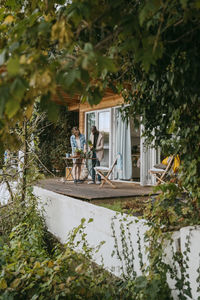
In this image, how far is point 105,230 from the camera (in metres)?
2.99

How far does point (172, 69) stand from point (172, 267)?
1.44 metres

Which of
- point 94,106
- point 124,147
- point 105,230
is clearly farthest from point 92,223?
point 94,106

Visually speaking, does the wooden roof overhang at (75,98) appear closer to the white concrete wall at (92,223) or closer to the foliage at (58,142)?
the foliage at (58,142)

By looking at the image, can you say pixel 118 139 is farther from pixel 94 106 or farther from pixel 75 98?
pixel 75 98

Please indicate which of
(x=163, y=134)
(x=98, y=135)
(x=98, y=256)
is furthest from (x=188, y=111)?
(x=98, y=135)

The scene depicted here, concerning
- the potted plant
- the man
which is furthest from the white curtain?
the potted plant

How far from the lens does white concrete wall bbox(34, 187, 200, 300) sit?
1.84 meters

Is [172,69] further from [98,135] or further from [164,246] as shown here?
[98,135]

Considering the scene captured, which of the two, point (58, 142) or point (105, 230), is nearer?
point (105, 230)

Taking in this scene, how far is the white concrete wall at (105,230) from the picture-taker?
184 cm

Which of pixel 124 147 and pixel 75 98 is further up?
pixel 75 98

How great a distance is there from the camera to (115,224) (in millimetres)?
2826

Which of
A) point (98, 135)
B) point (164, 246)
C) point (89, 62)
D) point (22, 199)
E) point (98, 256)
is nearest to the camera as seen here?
point (89, 62)

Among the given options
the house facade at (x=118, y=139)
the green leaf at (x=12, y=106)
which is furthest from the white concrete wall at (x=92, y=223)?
the house facade at (x=118, y=139)
